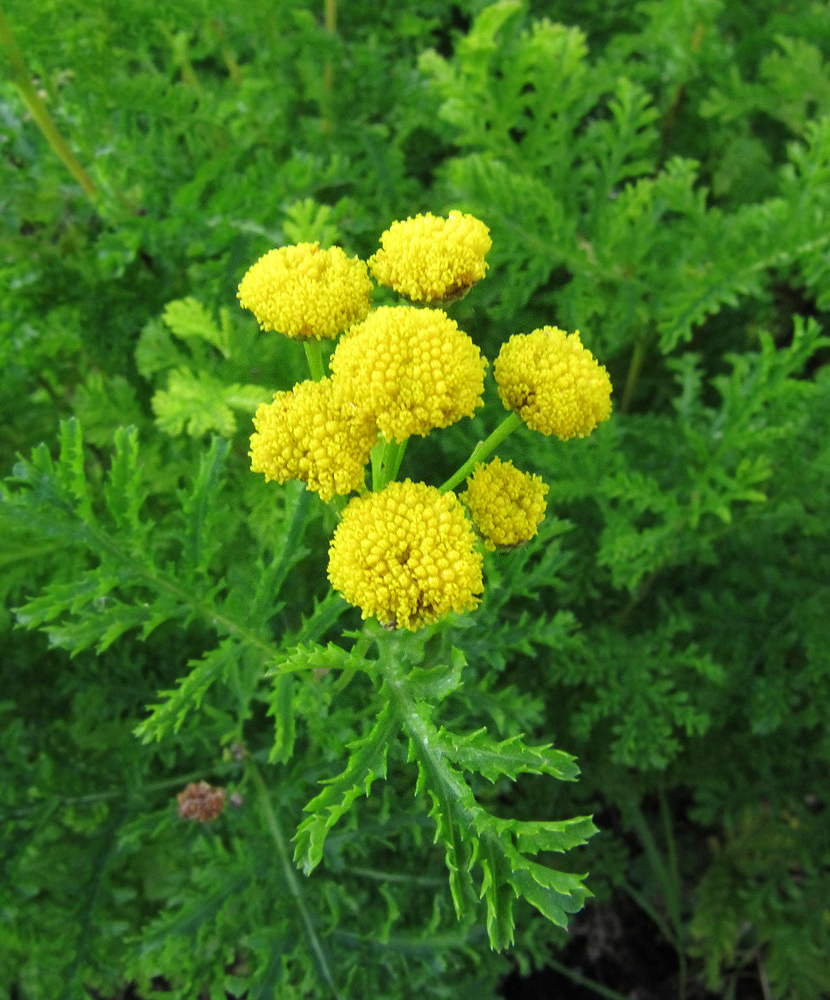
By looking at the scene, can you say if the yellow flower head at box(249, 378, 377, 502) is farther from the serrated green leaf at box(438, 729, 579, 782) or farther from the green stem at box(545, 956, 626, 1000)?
the green stem at box(545, 956, 626, 1000)

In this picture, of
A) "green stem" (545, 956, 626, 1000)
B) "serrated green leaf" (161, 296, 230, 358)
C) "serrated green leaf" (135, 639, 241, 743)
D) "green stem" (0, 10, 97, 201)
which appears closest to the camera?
"serrated green leaf" (135, 639, 241, 743)

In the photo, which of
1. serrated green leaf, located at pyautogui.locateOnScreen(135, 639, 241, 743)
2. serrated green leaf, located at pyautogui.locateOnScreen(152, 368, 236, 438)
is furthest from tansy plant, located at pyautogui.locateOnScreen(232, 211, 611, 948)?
serrated green leaf, located at pyautogui.locateOnScreen(152, 368, 236, 438)

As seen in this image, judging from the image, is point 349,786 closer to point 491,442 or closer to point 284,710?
point 284,710

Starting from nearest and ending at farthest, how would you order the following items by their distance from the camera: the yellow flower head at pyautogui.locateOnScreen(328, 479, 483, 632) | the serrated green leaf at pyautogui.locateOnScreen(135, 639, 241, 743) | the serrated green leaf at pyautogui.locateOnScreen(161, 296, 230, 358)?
1. the yellow flower head at pyautogui.locateOnScreen(328, 479, 483, 632)
2. the serrated green leaf at pyautogui.locateOnScreen(135, 639, 241, 743)
3. the serrated green leaf at pyautogui.locateOnScreen(161, 296, 230, 358)

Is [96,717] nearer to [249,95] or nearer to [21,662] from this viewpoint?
[21,662]

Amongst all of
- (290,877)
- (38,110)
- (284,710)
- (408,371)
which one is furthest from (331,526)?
(38,110)

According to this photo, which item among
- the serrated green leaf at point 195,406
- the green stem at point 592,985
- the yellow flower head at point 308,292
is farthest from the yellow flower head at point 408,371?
the green stem at point 592,985

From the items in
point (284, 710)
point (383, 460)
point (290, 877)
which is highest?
point (383, 460)
